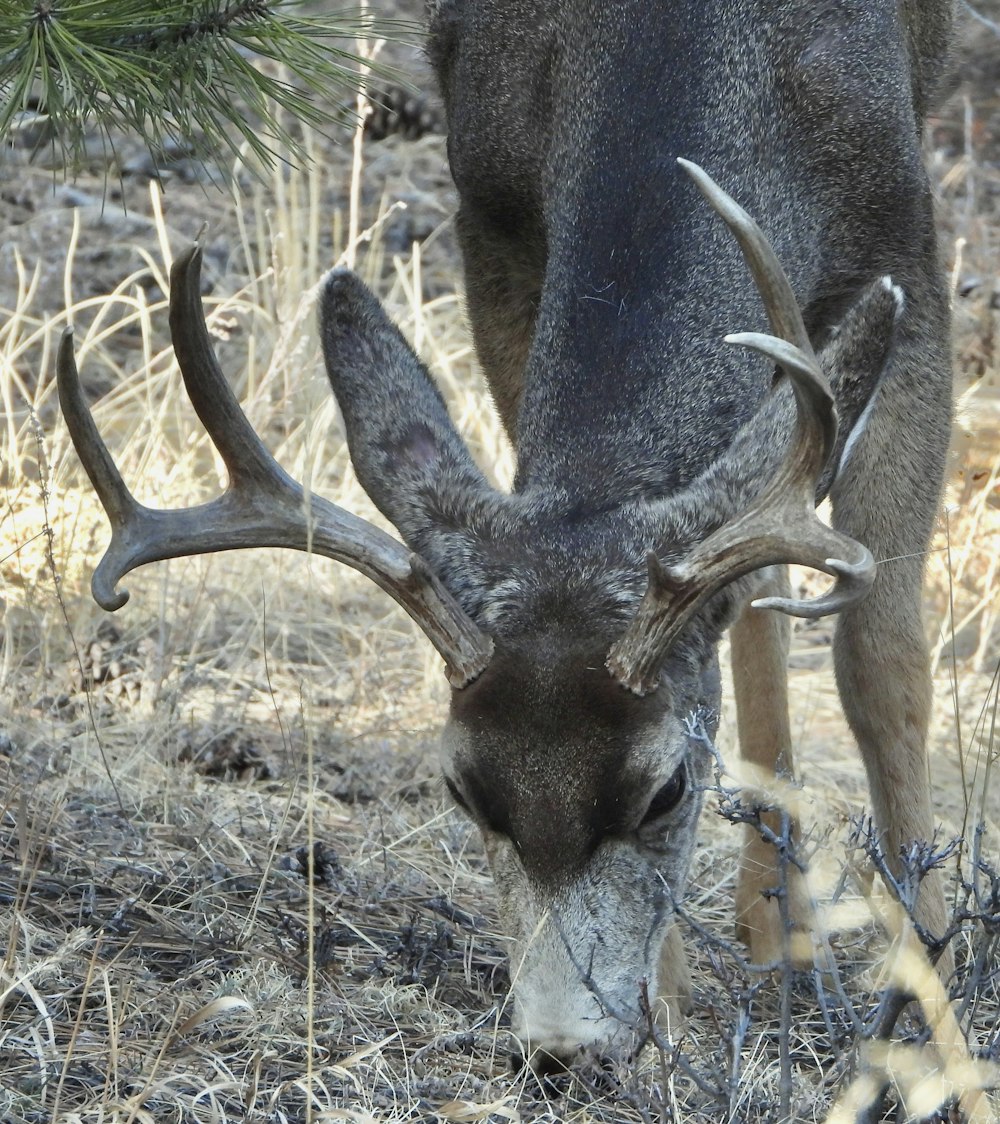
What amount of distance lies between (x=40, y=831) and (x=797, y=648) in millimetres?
4059

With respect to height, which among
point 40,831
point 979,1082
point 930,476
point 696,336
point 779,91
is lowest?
point 40,831

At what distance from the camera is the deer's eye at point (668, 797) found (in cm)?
407

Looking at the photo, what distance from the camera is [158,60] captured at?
15.7 ft

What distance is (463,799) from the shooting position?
4215 millimetres

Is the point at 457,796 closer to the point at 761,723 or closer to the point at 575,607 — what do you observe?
the point at 575,607

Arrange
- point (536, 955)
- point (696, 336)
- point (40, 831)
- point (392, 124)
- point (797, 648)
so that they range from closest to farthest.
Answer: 1. point (536, 955)
2. point (696, 336)
3. point (40, 831)
4. point (797, 648)
5. point (392, 124)

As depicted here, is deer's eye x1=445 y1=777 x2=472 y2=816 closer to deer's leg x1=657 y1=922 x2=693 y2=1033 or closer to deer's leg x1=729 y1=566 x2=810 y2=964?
deer's leg x1=657 y1=922 x2=693 y2=1033

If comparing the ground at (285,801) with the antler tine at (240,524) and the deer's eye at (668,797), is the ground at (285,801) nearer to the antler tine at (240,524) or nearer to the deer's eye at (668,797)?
the antler tine at (240,524)

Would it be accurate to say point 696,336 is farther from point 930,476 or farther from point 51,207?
point 51,207

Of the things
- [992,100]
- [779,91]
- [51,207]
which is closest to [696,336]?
[779,91]

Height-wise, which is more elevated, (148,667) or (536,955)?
(536,955)

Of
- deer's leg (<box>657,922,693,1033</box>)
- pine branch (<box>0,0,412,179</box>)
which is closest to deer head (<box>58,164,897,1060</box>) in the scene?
deer's leg (<box>657,922,693,1033</box>)

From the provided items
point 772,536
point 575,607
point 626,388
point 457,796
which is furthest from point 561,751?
point 626,388

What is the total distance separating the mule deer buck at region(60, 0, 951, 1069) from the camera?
3918mm
